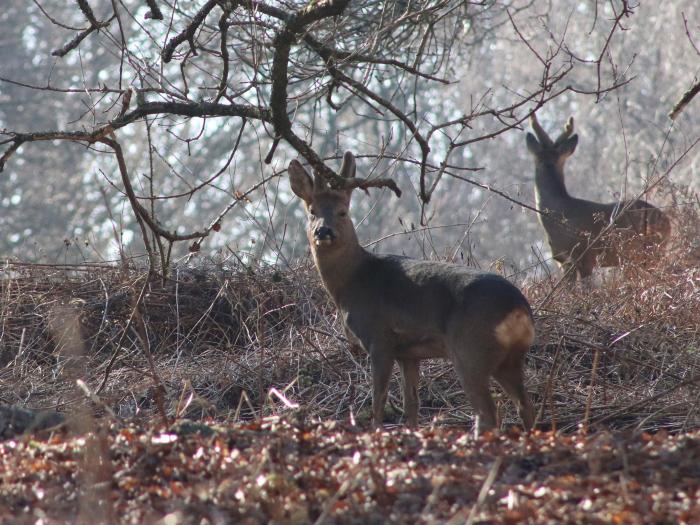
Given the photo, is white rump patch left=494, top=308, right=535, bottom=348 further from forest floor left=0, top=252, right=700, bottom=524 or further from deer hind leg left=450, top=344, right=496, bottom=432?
forest floor left=0, top=252, right=700, bottom=524

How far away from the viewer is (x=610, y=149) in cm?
2961

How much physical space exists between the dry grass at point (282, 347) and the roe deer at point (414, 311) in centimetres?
38

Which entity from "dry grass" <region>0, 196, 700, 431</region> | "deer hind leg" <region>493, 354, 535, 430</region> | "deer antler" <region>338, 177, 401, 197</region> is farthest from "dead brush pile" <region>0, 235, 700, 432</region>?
"deer antler" <region>338, 177, 401, 197</region>

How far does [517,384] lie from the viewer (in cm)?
626

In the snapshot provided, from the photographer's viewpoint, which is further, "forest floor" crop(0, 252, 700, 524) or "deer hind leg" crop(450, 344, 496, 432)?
"deer hind leg" crop(450, 344, 496, 432)

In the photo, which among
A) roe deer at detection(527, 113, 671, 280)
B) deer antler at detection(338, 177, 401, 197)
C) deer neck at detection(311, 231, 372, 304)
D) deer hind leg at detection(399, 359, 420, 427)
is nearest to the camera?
deer antler at detection(338, 177, 401, 197)

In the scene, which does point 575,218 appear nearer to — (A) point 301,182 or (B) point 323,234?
(A) point 301,182

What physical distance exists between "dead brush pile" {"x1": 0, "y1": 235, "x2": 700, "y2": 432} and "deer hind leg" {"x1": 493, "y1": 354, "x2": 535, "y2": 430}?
56 centimetres

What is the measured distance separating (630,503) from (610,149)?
26.6m

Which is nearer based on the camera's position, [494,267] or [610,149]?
[494,267]

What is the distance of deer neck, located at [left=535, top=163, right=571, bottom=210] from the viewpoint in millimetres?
12047

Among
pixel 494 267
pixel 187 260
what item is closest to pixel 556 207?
pixel 494 267

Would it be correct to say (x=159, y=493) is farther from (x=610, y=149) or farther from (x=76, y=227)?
(x=610, y=149)

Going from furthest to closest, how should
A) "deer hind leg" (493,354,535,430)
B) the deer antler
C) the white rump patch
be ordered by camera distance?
the deer antler
"deer hind leg" (493,354,535,430)
the white rump patch
